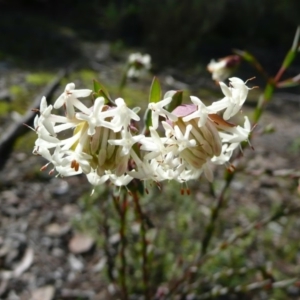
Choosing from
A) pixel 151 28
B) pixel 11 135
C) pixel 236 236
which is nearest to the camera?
pixel 236 236

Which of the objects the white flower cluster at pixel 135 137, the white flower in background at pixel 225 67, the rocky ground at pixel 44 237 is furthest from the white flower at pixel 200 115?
the white flower in background at pixel 225 67

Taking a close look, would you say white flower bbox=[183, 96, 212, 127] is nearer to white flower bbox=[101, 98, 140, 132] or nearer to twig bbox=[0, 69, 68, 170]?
white flower bbox=[101, 98, 140, 132]

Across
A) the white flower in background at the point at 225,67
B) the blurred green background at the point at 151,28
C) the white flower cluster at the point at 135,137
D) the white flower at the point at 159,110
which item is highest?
the white flower at the point at 159,110

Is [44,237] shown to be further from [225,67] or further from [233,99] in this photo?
[233,99]

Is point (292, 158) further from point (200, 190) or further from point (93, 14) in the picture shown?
point (93, 14)

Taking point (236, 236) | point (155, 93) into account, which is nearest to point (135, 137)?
point (155, 93)

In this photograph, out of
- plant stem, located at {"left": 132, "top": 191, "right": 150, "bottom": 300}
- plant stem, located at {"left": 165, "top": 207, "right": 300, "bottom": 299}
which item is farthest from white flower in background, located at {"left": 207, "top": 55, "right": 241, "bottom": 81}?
plant stem, located at {"left": 132, "top": 191, "right": 150, "bottom": 300}

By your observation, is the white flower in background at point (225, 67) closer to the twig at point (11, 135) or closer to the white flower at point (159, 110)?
the white flower at point (159, 110)

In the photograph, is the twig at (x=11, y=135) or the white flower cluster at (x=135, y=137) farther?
the twig at (x=11, y=135)

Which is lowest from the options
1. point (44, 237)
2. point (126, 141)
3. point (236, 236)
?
point (44, 237)
